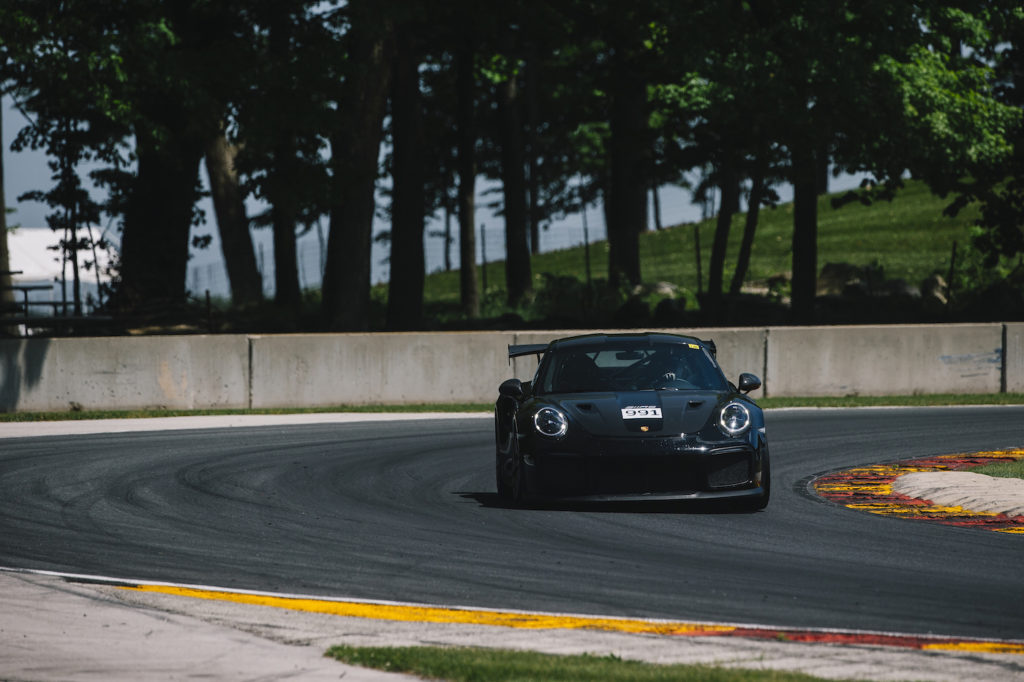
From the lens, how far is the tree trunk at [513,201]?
42.4m

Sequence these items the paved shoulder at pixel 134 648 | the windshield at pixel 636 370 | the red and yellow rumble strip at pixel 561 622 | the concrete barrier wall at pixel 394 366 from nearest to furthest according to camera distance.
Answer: the paved shoulder at pixel 134 648, the red and yellow rumble strip at pixel 561 622, the windshield at pixel 636 370, the concrete barrier wall at pixel 394 366

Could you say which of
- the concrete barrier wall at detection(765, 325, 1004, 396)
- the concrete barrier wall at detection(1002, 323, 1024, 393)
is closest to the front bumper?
the concrete barrier wall at detection(765, 325, 1004, 396)

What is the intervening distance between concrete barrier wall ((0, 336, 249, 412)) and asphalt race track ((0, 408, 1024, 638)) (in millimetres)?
5403

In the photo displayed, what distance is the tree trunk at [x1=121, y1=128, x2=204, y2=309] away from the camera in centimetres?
3341

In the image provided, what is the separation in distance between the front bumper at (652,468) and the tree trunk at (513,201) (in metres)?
31.3

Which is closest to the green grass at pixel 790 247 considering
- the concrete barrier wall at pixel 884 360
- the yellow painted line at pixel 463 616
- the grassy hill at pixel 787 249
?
the grassy hill at pixel 787 249

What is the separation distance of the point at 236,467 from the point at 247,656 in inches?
318

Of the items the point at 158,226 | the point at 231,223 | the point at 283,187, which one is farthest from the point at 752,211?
the point at 158,226

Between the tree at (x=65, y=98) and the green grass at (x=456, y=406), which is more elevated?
the tree at (x=65, y=98)

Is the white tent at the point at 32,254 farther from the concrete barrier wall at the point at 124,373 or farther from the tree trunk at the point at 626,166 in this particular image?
the concrete barrier wall at the point at 124,373

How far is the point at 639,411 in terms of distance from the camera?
1028 centimetres

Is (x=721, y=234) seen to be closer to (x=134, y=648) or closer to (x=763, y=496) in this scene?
(x=763, y=496)

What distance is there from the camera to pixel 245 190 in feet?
97.8

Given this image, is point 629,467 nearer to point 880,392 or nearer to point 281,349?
point 281,349
